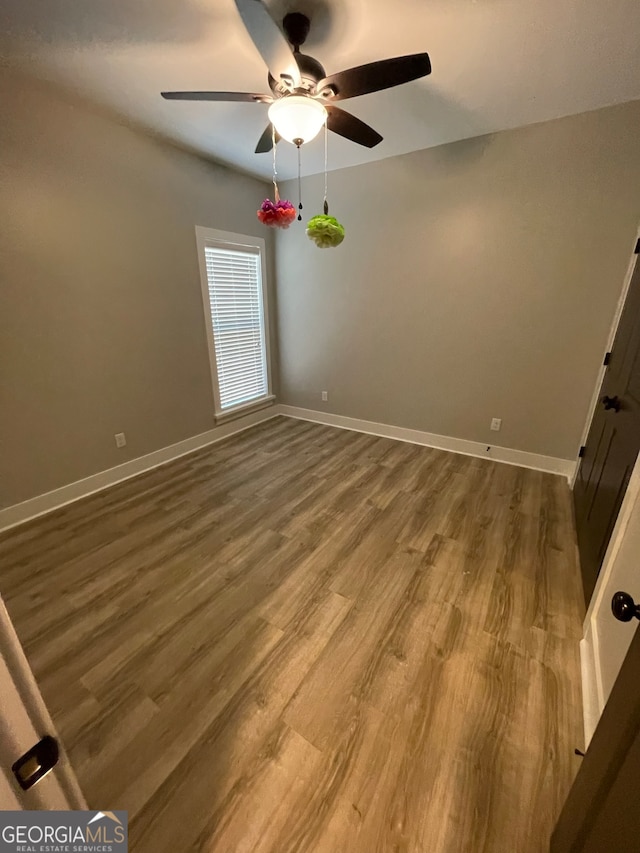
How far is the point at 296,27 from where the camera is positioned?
4.96ft

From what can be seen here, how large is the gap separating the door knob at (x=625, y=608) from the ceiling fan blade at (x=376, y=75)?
187 centimetres

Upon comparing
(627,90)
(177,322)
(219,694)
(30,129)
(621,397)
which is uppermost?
(627,90)

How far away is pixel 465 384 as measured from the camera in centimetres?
320

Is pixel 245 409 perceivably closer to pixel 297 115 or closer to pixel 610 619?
pixel 297 115

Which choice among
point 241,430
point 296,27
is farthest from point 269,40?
point 241,430

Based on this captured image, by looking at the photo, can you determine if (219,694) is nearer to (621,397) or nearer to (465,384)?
(621,397)

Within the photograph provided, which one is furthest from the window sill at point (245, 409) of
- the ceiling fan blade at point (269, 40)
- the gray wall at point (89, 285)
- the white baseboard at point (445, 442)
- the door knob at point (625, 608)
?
the door knob at point (625, 608)

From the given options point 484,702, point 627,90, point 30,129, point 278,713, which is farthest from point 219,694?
point 627,90

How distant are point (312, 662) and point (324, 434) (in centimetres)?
255

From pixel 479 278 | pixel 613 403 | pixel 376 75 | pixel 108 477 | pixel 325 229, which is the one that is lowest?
pixel 108 477

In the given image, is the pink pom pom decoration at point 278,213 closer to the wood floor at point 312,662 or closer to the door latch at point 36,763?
the wood floor at point 312,662

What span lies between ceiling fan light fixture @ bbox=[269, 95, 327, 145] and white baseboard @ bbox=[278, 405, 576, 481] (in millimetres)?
2675

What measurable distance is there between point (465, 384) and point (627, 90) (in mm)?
2039

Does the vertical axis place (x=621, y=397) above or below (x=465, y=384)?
above
